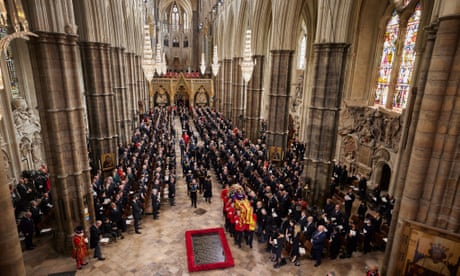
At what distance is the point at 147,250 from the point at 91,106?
8.62 meters

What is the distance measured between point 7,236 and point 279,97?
14.3 metres

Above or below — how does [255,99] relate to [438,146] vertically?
below

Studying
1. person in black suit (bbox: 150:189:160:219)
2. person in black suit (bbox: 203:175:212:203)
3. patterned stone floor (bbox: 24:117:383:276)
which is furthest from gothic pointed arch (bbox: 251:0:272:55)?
A: patterned stone floor (bbox: 24:117:383:276)

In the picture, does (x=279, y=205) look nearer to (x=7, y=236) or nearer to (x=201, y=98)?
(x=7, y=236)

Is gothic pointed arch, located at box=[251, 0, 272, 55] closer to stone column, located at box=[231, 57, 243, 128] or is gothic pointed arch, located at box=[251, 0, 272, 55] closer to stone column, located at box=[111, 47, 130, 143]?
stone column, located at box=[231, 57, 243, 128]

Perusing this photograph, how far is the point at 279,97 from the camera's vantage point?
54.1 ft

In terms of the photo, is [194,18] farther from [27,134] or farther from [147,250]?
[147,250]

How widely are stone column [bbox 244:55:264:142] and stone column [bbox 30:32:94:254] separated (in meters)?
14.1

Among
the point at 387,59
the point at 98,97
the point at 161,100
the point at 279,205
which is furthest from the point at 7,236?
the point at 161,100

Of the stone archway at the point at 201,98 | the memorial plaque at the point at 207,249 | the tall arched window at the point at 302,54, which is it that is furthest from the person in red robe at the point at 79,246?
the stone archway at the point at 201,98

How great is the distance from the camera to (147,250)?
8.91m

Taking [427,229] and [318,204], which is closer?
[427,229]

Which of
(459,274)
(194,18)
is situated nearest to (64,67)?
(459,274)

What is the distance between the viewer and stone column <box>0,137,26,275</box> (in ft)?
16.0
